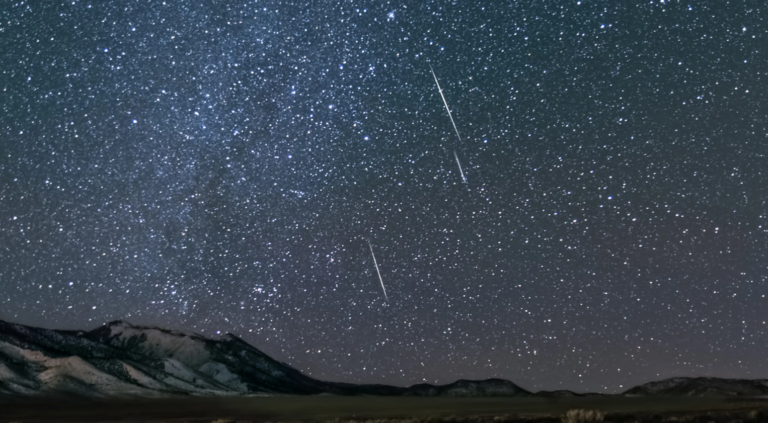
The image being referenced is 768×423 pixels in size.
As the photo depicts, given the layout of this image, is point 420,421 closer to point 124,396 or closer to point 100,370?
point 124,396

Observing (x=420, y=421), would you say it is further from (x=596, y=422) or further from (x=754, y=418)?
(x=754, y=418)

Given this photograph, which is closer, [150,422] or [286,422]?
[286,422]

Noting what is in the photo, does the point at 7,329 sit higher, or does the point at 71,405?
the point at 7,329

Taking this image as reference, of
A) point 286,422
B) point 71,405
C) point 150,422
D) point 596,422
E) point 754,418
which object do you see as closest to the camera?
point 596,422

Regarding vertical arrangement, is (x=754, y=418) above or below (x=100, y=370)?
below

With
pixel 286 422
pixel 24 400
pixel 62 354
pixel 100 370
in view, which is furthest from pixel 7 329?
pixel 286 422

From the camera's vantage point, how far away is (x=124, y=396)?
130750mm

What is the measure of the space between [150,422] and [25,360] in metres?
114

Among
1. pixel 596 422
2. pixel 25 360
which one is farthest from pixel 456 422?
pixel 25 360

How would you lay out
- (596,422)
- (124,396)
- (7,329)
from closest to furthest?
(596,422) < (124,396) < (7,329)

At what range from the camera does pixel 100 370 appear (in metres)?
149

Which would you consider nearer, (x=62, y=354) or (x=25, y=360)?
(x=25, y=360)

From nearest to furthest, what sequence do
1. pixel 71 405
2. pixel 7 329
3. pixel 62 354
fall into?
pixel 71 405 → pixel 62 354 → pixel 7 329

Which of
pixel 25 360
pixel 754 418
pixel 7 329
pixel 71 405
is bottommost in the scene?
pixel 754 418
